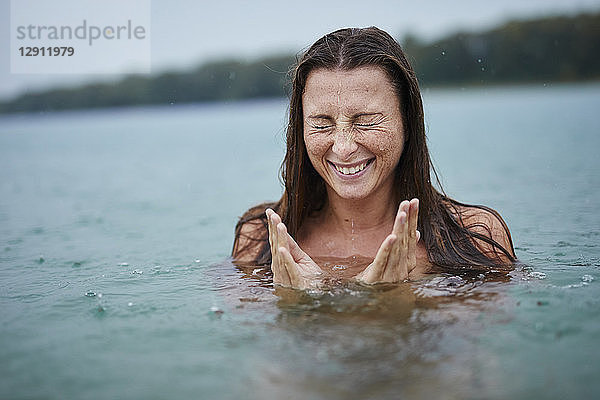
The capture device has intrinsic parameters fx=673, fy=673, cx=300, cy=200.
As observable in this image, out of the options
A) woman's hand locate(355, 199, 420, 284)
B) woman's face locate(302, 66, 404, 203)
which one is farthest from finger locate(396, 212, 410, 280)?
woman's face locate(302, 66, 404, 203)

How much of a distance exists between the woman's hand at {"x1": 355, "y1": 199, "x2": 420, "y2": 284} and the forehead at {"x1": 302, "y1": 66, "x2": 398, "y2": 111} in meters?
0.67

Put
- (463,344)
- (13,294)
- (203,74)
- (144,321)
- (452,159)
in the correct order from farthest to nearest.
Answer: (203,74)
(452,159)
(13,294)
(144,321)
(463,344)

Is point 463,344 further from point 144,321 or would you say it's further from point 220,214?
point 220,214

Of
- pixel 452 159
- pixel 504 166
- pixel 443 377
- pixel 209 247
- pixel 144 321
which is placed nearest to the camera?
pixel 443 377

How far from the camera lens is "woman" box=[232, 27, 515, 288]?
12.1 feet

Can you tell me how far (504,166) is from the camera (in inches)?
379

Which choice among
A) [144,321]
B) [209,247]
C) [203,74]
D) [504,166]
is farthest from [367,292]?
[203,74]

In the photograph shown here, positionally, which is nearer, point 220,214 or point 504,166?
point 220,214

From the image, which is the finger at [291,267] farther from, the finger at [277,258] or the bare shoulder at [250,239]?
the bare shoulder at [250,239]

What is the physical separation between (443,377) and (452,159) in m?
8.79

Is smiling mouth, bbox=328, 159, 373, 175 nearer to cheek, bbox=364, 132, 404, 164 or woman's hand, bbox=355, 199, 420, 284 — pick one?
cheek, bbox=364, 132, 404, 164

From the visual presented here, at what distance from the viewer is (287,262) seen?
11.4 feet

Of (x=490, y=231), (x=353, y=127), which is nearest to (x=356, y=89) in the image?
(x=353, y=127)

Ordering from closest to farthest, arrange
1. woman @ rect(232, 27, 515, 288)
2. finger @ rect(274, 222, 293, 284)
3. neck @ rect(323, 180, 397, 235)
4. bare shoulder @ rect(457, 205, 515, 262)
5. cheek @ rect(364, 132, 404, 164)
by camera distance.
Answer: finger @ rect(274, 222, 293, 284), woman @ rect(232, 27, 515, 288), cheek @ rect(364, 132, 404, 164), bare shoulder @ rect(457, 205, 515, 262), neck @ rect(323, 180, 397, 235)
